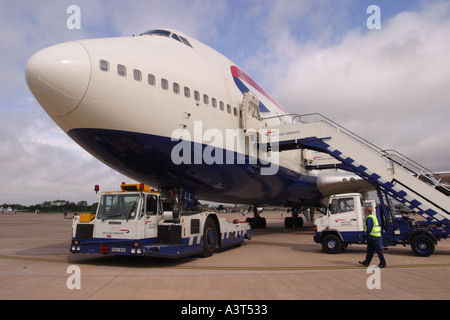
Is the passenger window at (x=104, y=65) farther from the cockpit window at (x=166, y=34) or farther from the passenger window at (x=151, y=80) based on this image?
the cockpit window at (x=166, y=34)

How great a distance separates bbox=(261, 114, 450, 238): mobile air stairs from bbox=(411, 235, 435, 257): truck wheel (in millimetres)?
614

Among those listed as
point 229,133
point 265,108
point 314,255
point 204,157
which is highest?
point 265,108

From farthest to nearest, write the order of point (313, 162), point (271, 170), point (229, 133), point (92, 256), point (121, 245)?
point (313, 162) → point (271, 170) → point (229, 133) → point (92, 256) → point (121, 245)

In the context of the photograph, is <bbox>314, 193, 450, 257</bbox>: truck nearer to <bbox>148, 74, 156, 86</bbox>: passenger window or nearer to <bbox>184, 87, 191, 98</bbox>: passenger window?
<bbox>184, 87, 191, 98</bbox>: passenger window

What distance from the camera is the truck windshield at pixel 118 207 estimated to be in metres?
8.89

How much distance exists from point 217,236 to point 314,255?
3245mm

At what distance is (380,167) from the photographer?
12.2 m

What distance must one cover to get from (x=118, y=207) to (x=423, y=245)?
31.0 feet

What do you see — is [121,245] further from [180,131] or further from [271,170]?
[271,170]

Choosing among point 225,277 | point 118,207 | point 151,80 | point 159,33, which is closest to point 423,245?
point 225,277

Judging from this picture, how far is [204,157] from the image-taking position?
10758mm

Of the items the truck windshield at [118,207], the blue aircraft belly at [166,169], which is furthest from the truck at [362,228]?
the truck windshield at [118,207]
